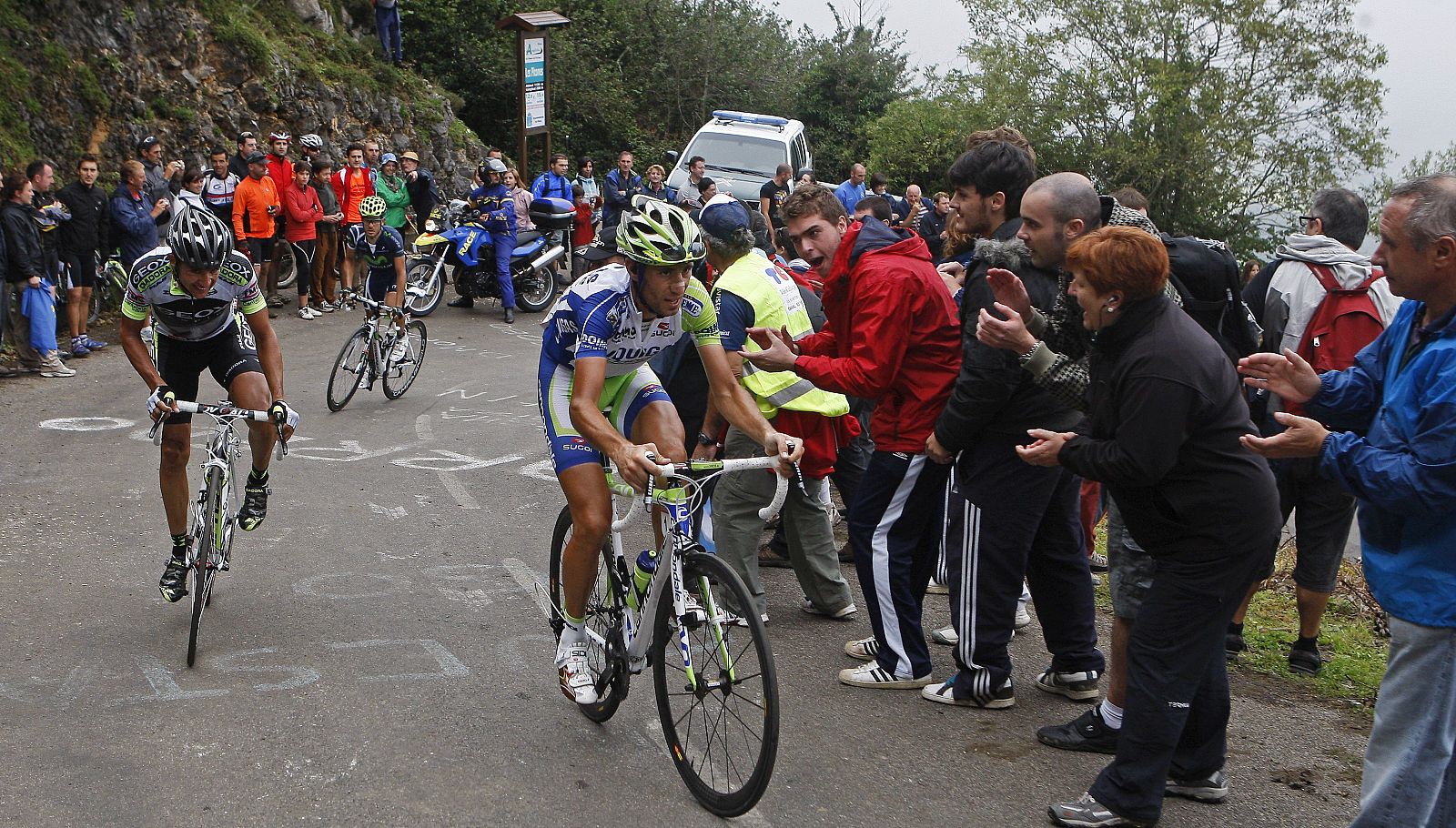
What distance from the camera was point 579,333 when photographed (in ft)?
14.6

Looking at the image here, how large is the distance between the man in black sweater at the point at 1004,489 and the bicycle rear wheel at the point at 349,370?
7466mm

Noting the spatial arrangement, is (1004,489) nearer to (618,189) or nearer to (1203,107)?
(618,189)

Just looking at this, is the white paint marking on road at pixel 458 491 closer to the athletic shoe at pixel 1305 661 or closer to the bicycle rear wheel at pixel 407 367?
the bicycle rear wheel at pixel 407 367

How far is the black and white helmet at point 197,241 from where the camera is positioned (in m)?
5.62

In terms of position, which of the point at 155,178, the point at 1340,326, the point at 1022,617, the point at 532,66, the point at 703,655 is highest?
the point at 532,66

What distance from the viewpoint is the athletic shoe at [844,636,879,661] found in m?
5.71

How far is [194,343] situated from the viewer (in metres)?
6.37

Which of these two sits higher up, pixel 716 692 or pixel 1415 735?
pixel 1415 735

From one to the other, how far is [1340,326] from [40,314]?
1178cm

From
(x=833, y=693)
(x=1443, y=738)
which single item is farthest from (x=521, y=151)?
Answer: (x=1443, y=738)

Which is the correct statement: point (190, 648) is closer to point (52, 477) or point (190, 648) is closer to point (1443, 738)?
point (52, 477)

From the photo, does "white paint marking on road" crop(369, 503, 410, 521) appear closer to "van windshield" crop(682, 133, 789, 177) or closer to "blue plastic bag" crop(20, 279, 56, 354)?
"blue plastic bag" crop(20, 279, 56, 354)

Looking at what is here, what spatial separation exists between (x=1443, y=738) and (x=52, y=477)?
8.46 meters

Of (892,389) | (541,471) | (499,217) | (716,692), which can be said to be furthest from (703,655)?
(499,217)
